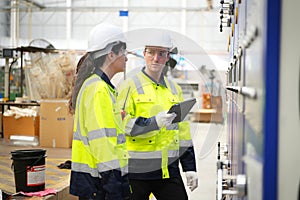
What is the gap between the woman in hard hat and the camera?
195 cm

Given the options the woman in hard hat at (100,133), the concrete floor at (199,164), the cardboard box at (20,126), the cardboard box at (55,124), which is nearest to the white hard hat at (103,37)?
the woman in hard hat at (100,133)

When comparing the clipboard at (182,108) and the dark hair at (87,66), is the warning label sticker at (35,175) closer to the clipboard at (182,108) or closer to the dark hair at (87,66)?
the dark hair at (87,66)

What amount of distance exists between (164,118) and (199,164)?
384 cm

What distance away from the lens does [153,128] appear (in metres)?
2.35

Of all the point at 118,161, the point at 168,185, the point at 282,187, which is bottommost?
the point at 168,185

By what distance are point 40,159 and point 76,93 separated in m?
1.12

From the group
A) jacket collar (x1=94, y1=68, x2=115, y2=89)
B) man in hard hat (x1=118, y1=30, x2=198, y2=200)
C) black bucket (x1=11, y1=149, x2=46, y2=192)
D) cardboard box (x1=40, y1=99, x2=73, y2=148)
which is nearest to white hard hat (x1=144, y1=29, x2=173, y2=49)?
man in hard hat (x1=118, y1=30, x2=198, y2=200)

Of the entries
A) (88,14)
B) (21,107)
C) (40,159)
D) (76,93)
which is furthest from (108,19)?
(76,93)

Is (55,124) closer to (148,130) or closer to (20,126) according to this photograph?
(20,126)

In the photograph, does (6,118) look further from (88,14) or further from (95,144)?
(88,14)

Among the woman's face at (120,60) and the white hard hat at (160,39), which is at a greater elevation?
the white hard hat at (160,39)

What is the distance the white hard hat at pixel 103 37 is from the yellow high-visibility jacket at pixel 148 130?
31cm

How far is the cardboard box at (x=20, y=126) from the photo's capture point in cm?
627

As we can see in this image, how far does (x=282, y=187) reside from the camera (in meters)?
0.61
